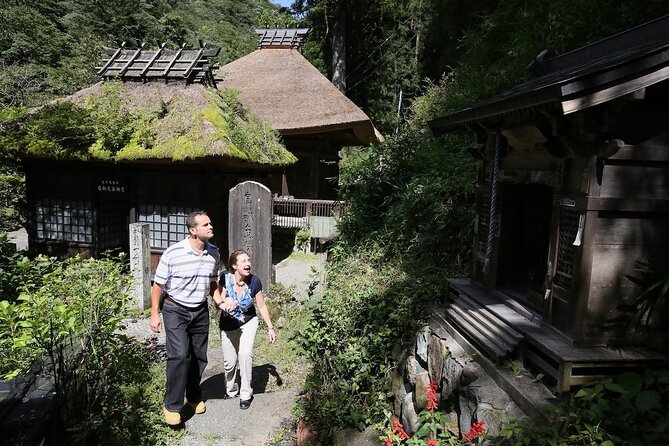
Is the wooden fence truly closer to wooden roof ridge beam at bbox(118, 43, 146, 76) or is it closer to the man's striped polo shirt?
wooden roof ridge beam at bbox(118, 43, 146, 76)

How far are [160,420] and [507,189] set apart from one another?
4.28 metres

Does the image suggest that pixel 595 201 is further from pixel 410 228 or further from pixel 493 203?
pixel 410 228

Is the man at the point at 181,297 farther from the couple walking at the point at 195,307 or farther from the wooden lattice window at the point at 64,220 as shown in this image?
the wooden lattice window at the point at 64,220

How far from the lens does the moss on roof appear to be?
8938mm

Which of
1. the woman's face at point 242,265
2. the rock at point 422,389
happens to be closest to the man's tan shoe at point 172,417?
the woman's face at point 242,265

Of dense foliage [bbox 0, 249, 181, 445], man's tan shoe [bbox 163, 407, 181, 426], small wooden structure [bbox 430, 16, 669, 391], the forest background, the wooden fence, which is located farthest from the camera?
A: the wooden fence

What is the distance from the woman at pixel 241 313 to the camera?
4.49 m

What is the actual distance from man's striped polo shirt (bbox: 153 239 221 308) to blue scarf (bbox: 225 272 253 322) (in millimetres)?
351

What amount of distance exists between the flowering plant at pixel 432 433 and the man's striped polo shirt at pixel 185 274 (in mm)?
2112

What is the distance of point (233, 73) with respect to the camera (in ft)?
57.8

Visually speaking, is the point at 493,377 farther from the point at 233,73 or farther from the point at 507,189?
the point at 233,73

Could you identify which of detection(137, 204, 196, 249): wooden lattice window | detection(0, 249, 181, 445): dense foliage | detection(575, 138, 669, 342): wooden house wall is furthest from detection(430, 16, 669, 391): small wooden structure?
detection(137, 204, 196, 249): wooden lattice window

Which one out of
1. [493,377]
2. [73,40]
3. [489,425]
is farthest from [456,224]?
[73,40]

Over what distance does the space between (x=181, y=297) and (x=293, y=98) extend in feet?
41.0
